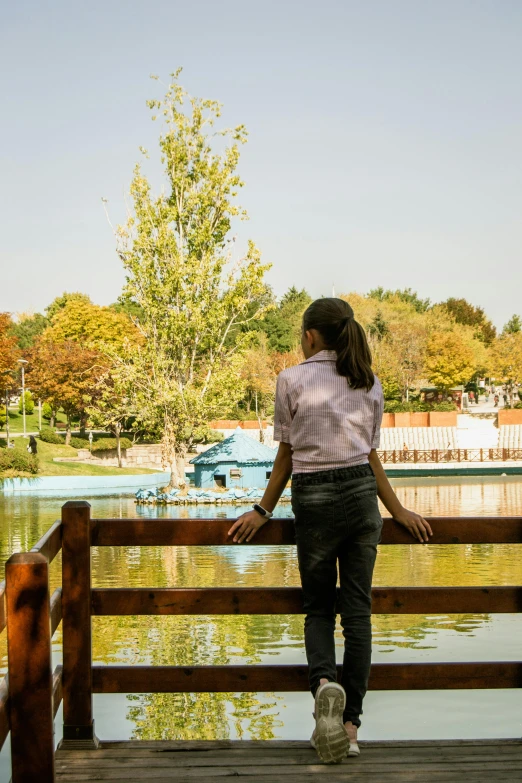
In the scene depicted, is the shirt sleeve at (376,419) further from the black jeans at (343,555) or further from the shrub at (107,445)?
the shrub at (107,445)

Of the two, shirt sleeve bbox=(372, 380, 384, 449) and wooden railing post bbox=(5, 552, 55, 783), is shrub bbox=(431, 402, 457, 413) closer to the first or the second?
shirt sleeve bbox=(372, 380, 384, 449)

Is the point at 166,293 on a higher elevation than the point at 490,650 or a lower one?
higher

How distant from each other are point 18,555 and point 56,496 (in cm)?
2836

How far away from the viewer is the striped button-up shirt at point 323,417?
11.8 ft

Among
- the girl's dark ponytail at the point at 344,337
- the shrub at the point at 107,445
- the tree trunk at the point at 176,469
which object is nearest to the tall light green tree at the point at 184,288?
the tree trunk at the point at 176,469

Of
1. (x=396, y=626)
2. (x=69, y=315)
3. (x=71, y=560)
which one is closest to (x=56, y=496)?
(x=396, y=626)

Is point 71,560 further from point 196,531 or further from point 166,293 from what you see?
point 166,293

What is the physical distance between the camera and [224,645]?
935 centimetres

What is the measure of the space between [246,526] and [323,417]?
51 cm

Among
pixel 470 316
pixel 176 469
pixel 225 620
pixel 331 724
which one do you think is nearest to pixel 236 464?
pixel 176 469

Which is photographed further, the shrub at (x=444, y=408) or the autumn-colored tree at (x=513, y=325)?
the autumn-colored tree at (x=513, y=325)

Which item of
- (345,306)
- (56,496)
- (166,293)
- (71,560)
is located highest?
(166,293)

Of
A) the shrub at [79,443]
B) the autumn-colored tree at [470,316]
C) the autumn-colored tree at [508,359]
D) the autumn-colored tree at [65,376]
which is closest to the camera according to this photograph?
the shrub at [79,443]

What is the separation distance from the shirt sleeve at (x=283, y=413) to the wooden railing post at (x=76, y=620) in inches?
31.6
